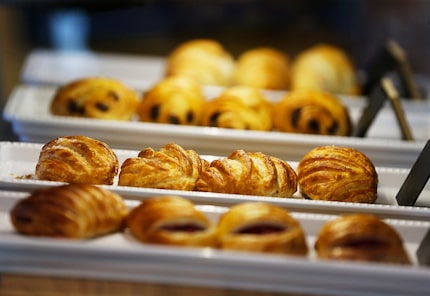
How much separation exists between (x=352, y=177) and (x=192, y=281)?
2.19 ft

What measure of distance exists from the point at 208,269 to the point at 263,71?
1819mm

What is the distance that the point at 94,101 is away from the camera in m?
2.70

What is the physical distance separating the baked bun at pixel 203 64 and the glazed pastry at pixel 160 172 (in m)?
1.24

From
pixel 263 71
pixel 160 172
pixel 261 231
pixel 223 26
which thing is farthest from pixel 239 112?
pixel 223 26

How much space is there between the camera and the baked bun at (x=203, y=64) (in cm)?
322

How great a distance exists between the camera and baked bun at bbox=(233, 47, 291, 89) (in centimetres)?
321

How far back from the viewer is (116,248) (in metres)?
1.53

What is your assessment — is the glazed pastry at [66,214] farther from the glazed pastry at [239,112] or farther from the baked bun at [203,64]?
the baked bun at [203,64]

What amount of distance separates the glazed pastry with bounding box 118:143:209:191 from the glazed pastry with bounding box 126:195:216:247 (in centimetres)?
29

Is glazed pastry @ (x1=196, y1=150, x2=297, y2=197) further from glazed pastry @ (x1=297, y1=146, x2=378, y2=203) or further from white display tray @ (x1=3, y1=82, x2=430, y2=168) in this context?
white display tray @ (x1=3, y1=82, x2=430, y2=168)

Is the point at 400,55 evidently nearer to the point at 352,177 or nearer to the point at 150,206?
the point at 352,177

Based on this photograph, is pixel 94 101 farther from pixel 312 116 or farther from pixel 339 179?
pixel 339 179

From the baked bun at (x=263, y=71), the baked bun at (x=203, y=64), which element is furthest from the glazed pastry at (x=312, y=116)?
the baked bun at (x=203, y=64)

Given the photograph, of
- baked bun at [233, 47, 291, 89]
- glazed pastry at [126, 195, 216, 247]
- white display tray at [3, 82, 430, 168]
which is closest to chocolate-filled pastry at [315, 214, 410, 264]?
glazed pastry at [126, 195, 216, 247]
